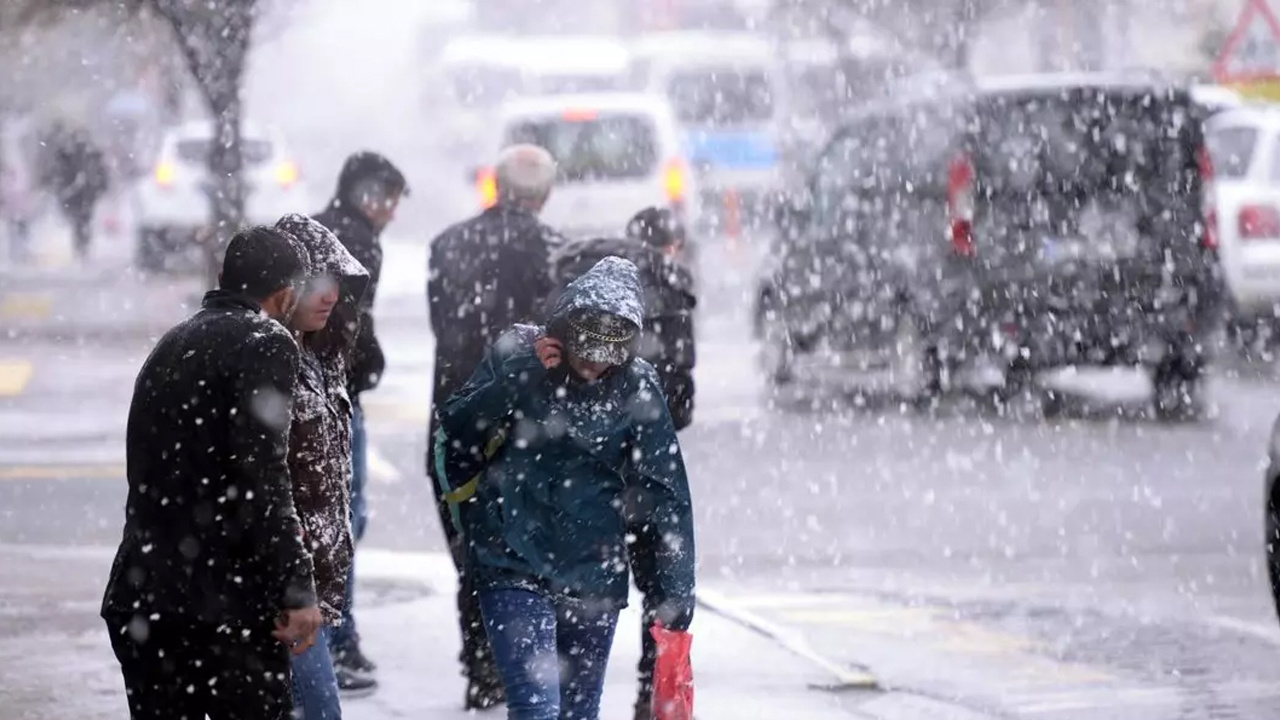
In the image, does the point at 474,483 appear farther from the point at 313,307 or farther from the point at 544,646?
the point at 313,307

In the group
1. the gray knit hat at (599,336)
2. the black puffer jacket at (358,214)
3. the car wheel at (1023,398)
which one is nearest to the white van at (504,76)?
the car wheel at (1023,398)

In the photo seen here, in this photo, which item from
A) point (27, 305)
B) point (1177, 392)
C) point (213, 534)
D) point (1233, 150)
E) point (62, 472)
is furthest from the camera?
point (27, 305)

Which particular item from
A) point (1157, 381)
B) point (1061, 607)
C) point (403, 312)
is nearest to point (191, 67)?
point (403, 312)

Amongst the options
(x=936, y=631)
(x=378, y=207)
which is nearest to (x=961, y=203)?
(x=936, y=631)

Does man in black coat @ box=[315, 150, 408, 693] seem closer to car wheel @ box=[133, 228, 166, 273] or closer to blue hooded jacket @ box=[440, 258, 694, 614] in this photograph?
blue hooded jacket @ box=[440, 258, 694, 614]

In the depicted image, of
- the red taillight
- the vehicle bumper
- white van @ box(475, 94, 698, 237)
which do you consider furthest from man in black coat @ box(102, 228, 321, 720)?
white van @ box(475, 94, 698, 237)

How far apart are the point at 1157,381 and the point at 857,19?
73.6 feet

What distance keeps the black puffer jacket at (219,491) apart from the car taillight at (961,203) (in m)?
10.0

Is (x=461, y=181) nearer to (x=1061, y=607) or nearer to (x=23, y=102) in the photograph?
(x=23, y=102)

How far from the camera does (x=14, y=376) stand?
60.9 feet

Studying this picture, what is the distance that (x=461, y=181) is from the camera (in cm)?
4172

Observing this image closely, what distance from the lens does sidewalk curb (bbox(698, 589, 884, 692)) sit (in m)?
8.30

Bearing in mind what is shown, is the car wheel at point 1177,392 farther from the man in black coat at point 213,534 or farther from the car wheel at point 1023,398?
the man in black coat at point 213,534

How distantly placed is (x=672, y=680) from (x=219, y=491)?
3.74 ft
